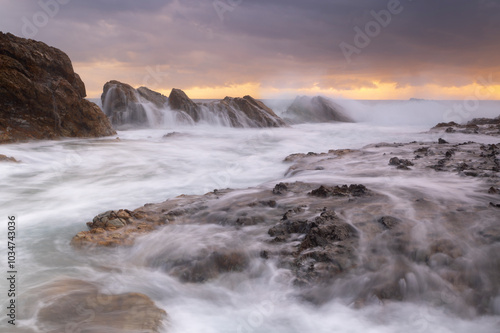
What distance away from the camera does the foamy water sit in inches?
116

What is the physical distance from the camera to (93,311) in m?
2.85

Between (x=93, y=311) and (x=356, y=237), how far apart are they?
8.94 ft

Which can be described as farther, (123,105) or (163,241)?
(123,105)

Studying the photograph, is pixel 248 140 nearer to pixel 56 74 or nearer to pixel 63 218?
pixel 56 74

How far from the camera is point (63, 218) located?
5547mm

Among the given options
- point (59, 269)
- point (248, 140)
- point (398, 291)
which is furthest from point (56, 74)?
point (398, 291)

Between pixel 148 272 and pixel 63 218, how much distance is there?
102 inches

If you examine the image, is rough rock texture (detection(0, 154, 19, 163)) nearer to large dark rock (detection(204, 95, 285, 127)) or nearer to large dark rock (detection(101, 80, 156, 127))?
large dark rock (detection(101, 80, 156, 127))

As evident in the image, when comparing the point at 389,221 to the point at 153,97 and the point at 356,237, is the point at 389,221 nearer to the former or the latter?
the point at 356,237

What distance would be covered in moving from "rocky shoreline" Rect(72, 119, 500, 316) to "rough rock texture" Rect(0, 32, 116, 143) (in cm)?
881

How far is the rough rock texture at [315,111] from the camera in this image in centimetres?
3014
